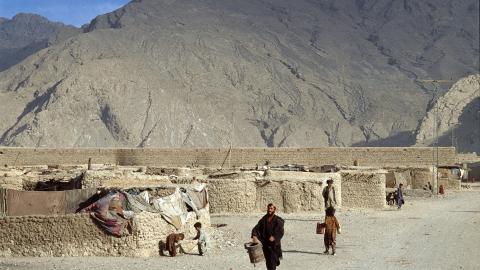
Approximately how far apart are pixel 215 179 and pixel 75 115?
69.3 m

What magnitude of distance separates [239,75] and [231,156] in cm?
5966

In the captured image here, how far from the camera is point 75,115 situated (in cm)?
9006

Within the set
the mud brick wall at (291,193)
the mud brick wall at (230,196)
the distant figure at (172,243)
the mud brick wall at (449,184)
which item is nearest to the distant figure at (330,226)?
the distant figure at (172,243)

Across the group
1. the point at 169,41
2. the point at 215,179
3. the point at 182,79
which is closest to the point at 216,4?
the point at 169,41

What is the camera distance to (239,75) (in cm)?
10775

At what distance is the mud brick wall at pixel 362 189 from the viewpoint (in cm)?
2664

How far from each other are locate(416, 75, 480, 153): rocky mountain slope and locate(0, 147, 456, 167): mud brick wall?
2921 cm

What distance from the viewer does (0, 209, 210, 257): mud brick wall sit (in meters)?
15.0

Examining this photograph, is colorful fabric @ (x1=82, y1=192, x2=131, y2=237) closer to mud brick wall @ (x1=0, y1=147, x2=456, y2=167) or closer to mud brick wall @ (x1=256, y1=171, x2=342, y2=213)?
mud brick wall @ (x1=256, y1=171, x2=342, y2=213)

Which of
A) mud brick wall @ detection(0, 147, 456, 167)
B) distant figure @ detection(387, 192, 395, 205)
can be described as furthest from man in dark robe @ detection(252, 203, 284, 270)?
mud brick wall @ detection(0, 147, 456, 167)

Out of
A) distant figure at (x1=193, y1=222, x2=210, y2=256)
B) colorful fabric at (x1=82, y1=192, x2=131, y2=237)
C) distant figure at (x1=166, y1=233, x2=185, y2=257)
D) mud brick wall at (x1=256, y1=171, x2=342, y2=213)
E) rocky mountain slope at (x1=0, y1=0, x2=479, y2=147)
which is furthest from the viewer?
rocky mountain slope at (x1=0, y1=0, x2=479, y2=147)

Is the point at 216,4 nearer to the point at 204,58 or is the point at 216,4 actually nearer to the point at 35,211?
the point at 204,58

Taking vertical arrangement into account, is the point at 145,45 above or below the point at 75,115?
above

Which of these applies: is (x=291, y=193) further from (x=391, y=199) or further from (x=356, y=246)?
(x=391, y=199)
